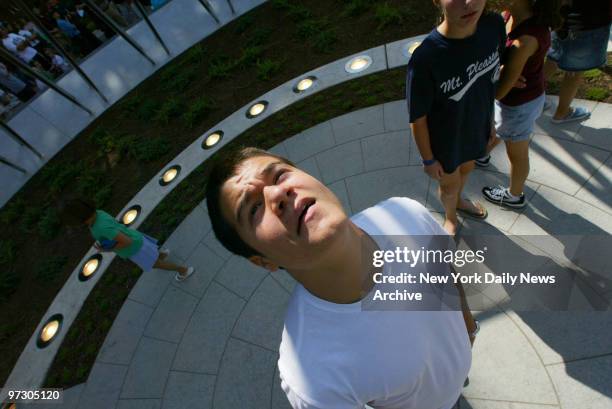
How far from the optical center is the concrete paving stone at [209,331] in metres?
4.11

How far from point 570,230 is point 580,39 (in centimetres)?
182

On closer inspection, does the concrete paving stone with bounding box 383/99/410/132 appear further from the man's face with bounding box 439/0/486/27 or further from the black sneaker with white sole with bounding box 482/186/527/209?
the man's face with bounding box 439/0/486/27

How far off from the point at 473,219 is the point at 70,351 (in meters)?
4.85

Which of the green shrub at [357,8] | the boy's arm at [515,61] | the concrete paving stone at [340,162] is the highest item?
the boy's arm at [515,61]

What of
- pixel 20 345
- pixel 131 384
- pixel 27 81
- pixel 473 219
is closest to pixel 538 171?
pixel 473 219

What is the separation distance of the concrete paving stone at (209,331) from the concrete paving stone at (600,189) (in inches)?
146

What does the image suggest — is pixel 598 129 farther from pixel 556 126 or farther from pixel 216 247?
pixel 216 247

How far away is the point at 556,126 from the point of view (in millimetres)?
4516

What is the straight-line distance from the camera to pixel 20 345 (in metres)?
5.08

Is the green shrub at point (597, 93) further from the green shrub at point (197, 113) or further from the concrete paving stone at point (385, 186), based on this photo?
the green shrub at point (197, 113)

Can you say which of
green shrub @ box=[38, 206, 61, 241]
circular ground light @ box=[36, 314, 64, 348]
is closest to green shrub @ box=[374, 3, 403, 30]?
green shrub @ box=[38, 206, 61, 241]

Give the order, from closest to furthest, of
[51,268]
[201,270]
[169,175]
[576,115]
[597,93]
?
1. [576,115]
2. [597,93]
3. [201,270]
4. [51,268]
5. [169,175]

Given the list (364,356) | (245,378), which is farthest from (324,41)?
(364,356)

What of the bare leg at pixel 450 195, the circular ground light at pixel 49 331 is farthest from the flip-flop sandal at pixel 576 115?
the circular ground light at pixel 49 331
